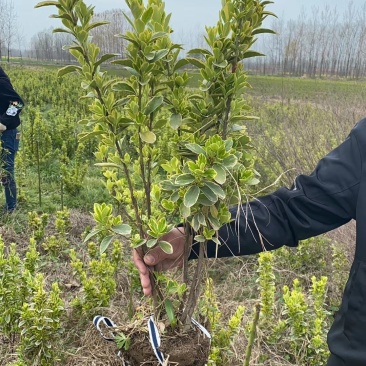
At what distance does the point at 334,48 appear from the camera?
50250mm

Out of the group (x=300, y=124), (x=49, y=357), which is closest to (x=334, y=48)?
(x=300, y=124)

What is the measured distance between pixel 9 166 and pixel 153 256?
143 inches

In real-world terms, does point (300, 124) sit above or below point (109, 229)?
below

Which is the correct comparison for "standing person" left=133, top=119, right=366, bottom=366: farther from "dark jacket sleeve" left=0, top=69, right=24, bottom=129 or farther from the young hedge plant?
"dark jacket sleeve" left=0, top=69, right=24, bottom=129

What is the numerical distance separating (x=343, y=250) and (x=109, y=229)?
2.86m

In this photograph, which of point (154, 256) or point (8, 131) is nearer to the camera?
point (154, 256)

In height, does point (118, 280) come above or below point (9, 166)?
below

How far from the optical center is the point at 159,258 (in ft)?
4.43

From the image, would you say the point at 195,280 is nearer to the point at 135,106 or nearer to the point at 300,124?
the point at 135,106

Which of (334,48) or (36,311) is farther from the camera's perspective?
(334,48)

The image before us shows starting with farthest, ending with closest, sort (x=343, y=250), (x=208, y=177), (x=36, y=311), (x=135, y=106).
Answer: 1. (x=343, y=250)
2. (x=36, y=311)
3. (x=135, y=106)
4. (x=208, y=177)

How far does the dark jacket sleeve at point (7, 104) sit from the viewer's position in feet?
14.0

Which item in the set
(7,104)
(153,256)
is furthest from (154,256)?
(7,104)

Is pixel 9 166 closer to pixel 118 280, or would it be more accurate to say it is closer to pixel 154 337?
pixel 118 280
